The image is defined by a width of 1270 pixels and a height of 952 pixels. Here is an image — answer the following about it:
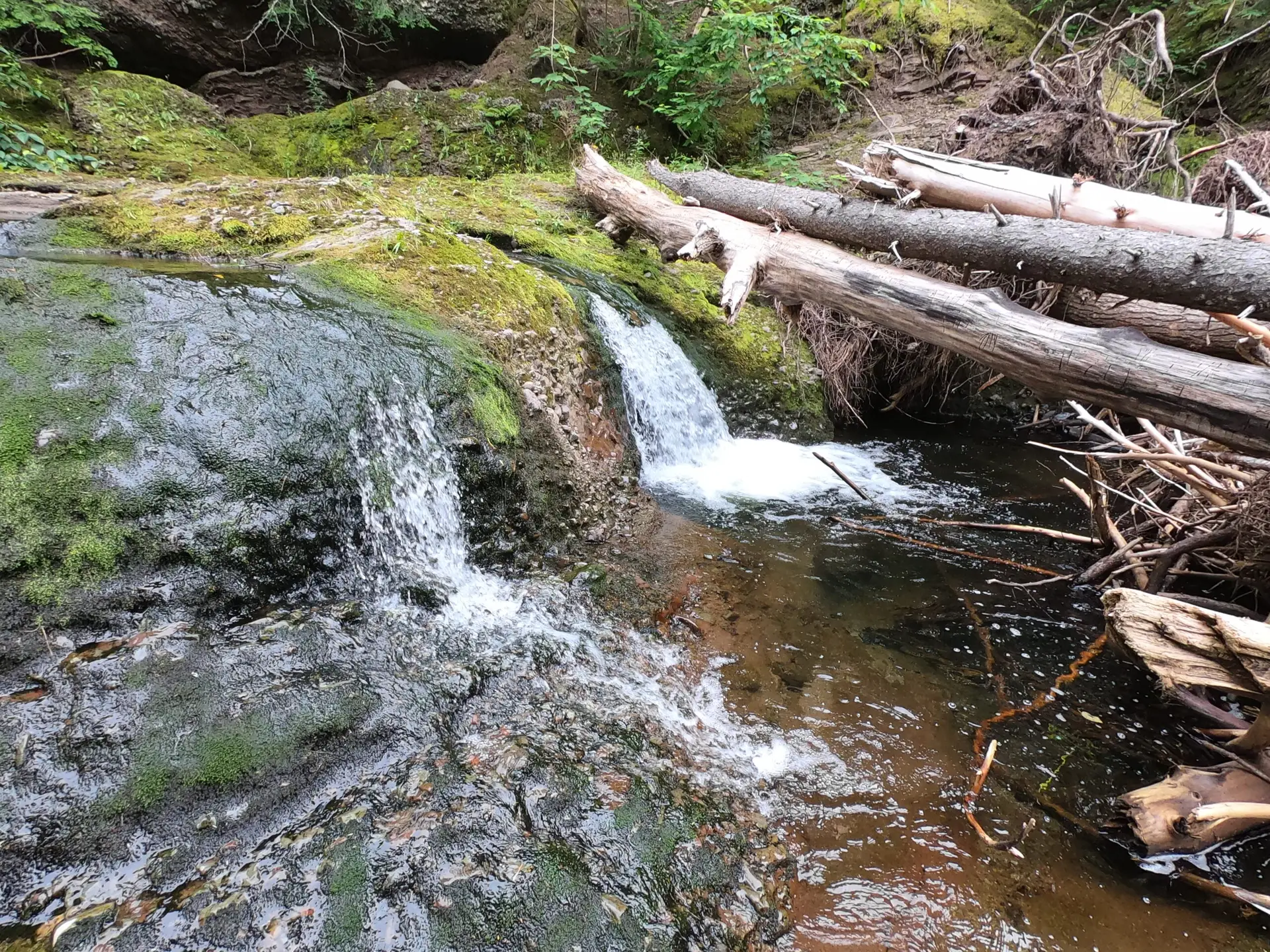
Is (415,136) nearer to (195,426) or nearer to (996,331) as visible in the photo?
(195,426)

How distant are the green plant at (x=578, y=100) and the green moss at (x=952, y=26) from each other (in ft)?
16.4

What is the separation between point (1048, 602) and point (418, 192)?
7.07 m

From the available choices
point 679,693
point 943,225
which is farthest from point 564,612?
point 943,225

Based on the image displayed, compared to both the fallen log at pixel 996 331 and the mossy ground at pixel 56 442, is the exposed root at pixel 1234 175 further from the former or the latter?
the mossy ground at pixel 56 442

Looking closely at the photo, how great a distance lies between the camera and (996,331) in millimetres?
3682

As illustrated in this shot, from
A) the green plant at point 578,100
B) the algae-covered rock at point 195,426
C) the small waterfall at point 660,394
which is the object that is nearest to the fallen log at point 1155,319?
the small waterfall at point 660,394

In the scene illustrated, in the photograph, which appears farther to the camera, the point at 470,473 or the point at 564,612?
the point at 470,473

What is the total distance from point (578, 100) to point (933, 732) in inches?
361

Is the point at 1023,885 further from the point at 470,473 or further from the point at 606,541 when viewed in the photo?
the point at 470,473

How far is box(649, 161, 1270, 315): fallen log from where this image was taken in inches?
120

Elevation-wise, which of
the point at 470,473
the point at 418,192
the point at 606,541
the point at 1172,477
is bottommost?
the point at 606,541

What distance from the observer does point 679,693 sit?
311 centimetres

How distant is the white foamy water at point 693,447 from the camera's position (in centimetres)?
546

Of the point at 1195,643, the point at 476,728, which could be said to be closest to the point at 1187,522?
the point at 1195,643
